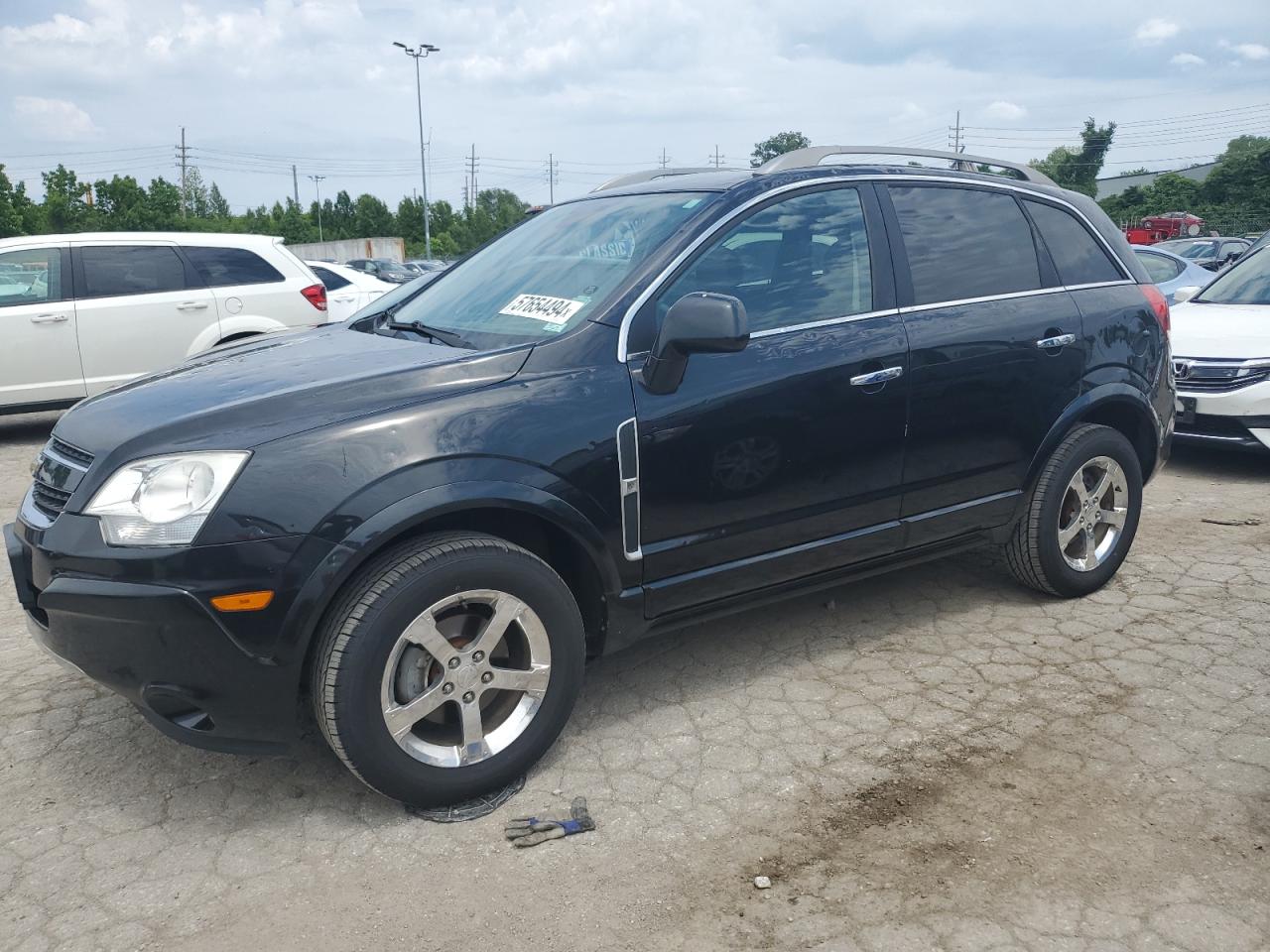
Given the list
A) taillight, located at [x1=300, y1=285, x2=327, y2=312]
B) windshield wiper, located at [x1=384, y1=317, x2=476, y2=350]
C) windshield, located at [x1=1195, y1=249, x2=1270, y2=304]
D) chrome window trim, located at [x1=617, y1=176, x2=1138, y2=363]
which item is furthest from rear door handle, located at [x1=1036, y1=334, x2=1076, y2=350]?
taillight, located at [x1=300, y1=285, x2=327, y2=312]

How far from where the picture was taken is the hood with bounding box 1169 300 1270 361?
22.2 ft

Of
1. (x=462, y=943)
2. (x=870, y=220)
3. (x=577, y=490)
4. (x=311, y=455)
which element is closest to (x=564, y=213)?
(x=870, y=220)

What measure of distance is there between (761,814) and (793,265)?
184cm

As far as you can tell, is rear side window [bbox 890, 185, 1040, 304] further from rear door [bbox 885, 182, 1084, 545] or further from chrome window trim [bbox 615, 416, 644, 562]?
chrome window trim [bbox 615, 416, 644, 562]

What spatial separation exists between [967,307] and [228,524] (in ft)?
9.07

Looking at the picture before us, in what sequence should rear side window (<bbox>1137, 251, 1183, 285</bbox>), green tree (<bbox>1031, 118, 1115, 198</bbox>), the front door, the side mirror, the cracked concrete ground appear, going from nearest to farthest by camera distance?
the cracked concrete ground
the side mirror
the front door
rear side window (<bbox>1137, 251, 1183, 285</bbox>)
green tree (<bbox>1031, 118, 1115, 198</bbox>)

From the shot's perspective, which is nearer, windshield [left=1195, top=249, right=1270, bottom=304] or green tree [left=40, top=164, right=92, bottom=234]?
windshield [left=1195, top=249, right=1270, bottom=304]

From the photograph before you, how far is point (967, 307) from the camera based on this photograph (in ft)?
13.0

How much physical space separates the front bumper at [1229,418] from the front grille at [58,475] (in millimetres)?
6552

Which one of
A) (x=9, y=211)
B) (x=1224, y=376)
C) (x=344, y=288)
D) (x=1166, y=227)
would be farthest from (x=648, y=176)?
(x=1166, y=227)

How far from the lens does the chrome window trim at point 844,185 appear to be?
3279 millimetres

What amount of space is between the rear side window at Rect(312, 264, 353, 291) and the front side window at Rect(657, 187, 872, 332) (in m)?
8.86

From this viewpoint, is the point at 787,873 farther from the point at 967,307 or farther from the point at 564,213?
the point at 564,213

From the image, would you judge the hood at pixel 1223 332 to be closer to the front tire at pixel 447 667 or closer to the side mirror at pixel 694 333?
the side mirror at pixel 694 333
